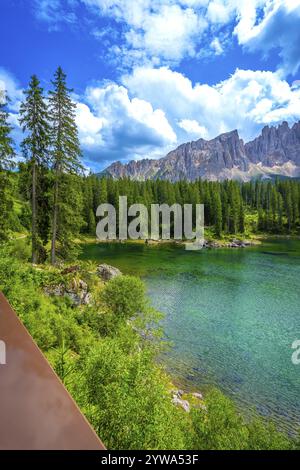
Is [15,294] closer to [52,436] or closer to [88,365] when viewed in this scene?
[88,365]

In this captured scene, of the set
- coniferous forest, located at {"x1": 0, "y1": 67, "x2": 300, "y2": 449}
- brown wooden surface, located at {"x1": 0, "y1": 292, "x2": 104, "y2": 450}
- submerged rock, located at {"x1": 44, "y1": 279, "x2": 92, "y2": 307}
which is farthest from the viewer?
submerged rock, located at {"x1": 44, "y1": 279, "x2": 92, "y2": 307}

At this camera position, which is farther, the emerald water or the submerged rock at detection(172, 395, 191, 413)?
the emerald water

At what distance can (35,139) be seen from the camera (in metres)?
25.1

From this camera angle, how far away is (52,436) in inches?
60.1

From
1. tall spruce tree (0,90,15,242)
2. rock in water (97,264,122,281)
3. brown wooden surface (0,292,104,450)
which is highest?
tall spruce tree (0,90,15,242)

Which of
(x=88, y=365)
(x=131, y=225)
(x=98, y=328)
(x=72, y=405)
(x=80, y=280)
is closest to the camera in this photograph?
(x=72, y=405)

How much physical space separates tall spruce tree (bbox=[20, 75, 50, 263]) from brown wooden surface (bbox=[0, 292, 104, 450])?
24921 mm

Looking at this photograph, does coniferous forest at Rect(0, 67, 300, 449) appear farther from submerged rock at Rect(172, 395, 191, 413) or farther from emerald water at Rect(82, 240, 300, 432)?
emerald water at Rect(82, 240, 300, 432)

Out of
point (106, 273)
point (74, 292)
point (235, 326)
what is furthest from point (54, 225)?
point (235, 326)

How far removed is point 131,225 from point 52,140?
62.3 metres

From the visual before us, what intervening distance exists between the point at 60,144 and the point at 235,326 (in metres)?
19.9

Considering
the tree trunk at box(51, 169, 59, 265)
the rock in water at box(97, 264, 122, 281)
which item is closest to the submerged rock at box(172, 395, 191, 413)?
the tree trunk at box(51, 169, 59, 265)

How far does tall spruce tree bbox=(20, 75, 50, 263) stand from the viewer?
2441 centimetres

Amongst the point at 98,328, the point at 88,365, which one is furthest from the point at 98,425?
the point at 98,328
